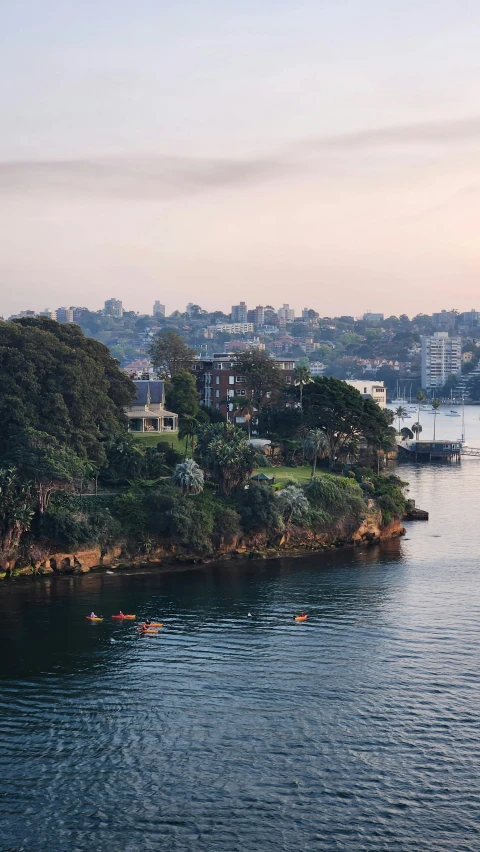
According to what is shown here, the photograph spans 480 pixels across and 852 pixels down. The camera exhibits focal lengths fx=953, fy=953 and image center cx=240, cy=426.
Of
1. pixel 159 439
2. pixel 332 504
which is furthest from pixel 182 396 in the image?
pixel 332 504

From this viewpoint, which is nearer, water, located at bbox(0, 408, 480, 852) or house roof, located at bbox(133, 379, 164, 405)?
water, located at bbox(0, 408, 480, 852)

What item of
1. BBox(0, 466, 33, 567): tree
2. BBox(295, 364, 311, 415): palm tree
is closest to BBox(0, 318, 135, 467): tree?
BBox(0, 466, 33, 567): tree

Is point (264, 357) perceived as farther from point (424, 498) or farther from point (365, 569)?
point (365, 569)

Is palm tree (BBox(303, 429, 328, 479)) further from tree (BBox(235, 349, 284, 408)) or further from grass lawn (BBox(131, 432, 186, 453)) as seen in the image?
tree (BBox(235, 349, 284, 408))

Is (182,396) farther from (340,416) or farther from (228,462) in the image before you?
(228,462)

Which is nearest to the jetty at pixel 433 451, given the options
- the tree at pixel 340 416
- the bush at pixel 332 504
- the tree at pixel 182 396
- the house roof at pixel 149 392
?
the tree at pixel 182 396

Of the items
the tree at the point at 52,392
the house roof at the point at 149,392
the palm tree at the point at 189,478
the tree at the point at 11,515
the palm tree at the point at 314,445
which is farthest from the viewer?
the house roof at the point at 149,392

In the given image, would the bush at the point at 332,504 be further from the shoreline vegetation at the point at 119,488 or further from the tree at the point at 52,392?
the tree at the point at 52,392
